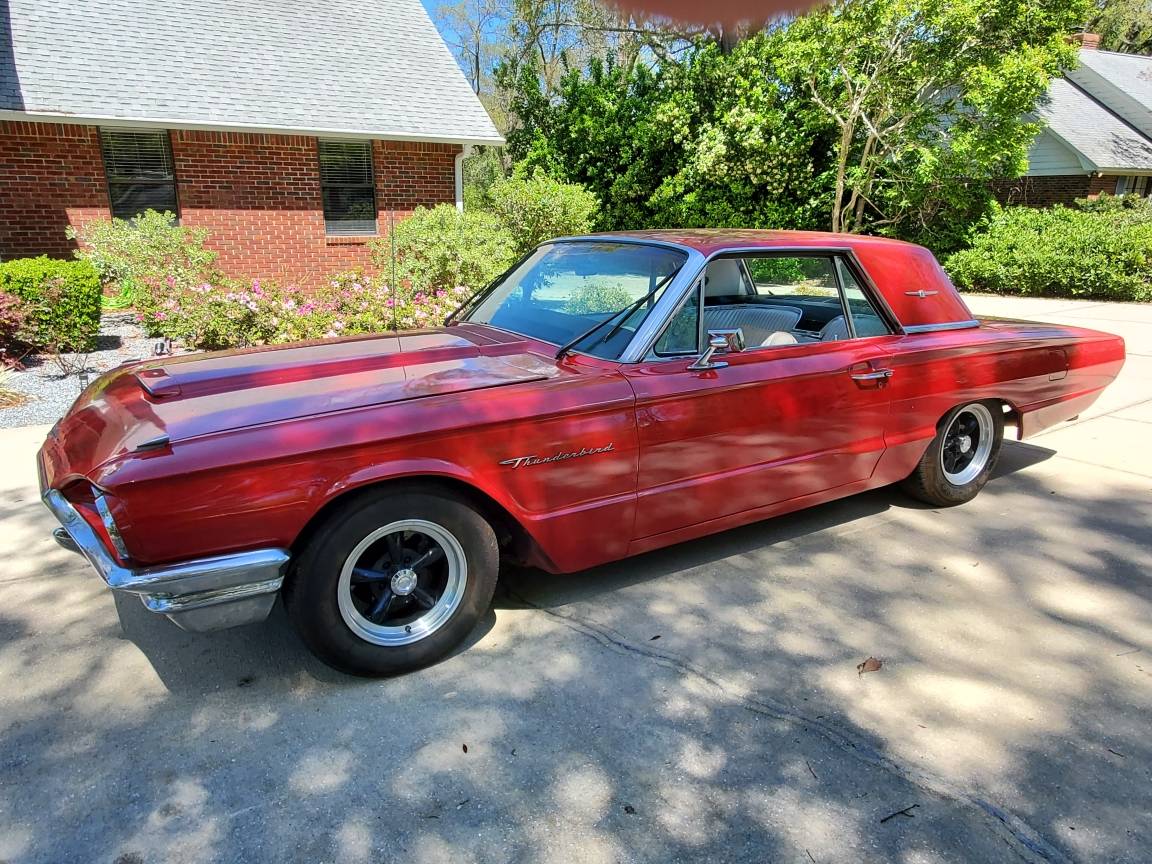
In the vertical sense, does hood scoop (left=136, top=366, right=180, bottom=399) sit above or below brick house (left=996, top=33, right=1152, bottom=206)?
below

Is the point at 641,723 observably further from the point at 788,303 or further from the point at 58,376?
the point at 58,376

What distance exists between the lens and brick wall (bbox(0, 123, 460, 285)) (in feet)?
34.9

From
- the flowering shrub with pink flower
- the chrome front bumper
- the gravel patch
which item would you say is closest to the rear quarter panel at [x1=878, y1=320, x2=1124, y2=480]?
the chrome front bumper

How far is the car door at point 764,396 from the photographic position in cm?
323

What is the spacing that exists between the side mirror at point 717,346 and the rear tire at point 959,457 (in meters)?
1.63

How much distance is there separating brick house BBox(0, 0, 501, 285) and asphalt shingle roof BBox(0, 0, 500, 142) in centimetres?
3

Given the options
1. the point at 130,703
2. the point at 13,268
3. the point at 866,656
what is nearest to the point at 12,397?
the point at 13,268

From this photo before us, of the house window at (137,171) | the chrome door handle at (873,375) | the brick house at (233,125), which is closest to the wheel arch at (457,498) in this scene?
the chrome door handle at (873,375)

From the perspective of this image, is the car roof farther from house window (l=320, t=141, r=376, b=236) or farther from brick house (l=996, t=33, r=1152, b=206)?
brick house (l=996, t=33, r=1152, b=206)

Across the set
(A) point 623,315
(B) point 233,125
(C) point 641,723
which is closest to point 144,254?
(B) point 233,125

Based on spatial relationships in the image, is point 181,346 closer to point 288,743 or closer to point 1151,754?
point 288,743

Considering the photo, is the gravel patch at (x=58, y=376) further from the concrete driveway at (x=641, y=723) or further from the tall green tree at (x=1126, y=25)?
the tall green tree at (x=1126, y=25)

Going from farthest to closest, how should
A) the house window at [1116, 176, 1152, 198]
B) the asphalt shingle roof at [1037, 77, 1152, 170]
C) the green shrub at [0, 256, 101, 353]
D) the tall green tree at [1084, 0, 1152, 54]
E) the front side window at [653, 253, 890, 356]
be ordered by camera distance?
the tall green tree at [1084, 0, 1152, 54], the house window at [1116, 176, 1152, 198], the asphalt shingle roof at [1037, 77, 1152, 170], the green shrub at [0, 256, 101, 353], the front side window at [653, 253, 890, 356]

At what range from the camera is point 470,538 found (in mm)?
2871
